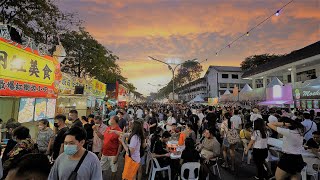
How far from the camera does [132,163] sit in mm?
4520

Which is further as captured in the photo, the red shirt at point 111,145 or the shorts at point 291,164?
the red shirt at point 111,145

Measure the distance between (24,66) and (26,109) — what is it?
6.55ft

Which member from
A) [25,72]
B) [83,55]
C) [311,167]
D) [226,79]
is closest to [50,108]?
[25,72]

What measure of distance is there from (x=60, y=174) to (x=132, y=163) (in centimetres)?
223

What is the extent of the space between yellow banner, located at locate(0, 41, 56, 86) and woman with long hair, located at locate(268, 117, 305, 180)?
829 cm

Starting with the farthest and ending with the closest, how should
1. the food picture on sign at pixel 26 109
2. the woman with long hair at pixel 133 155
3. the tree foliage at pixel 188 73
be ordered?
the tree foliage at pixel 188 73
the food picture on sign at pixel 26 109
the woman with long hair at pixel 133 155

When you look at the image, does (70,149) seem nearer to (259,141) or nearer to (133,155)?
(133,155)

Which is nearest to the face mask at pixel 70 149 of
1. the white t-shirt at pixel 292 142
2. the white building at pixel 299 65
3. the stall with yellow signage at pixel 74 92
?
the white t-shirt at pixel 292 142

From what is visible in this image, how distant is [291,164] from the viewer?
3.96 meters

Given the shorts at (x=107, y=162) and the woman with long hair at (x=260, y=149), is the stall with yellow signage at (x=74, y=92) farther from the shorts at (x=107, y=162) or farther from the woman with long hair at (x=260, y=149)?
the woman with long hair at (x=260, y=149)

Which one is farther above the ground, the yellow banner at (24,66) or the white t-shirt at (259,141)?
the yellow banner at (24,66)

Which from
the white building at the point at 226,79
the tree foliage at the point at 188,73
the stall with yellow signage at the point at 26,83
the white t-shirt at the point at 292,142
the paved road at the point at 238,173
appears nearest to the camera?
the white t-shirt at the point at 292,142

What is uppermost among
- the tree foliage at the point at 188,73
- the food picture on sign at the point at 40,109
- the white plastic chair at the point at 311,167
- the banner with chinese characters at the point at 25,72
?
the tree foliage at the point at 188,73

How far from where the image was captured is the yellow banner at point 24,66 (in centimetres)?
619
